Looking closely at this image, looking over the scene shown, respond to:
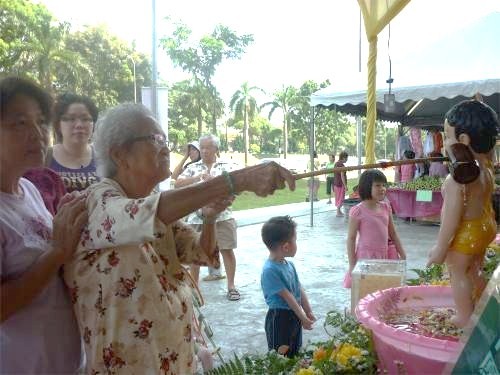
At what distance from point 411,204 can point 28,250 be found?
7.98 metres

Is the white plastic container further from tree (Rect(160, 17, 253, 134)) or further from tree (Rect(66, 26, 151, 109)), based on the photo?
tree (Rect(160, 17, 253, 134))

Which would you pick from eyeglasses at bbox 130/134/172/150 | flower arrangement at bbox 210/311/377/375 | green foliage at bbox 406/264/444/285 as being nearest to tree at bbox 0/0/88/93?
green foliage at bbox 406/264/444/285

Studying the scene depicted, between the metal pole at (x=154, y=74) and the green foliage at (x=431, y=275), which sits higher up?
the metal pole at (x=154, y=74)

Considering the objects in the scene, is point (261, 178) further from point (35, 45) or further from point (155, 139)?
point (35, 45)

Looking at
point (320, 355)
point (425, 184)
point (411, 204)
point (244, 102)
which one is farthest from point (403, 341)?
point (244, 102)

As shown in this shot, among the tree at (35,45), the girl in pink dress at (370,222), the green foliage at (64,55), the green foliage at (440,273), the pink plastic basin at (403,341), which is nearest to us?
the pink plastic basin at (403,341)

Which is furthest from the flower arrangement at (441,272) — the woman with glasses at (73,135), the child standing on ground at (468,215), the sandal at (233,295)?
the woman with glasses at (73,135)

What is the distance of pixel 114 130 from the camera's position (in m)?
1.35

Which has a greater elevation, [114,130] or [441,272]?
[114,130]

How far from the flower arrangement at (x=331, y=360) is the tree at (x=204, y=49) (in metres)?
29.2

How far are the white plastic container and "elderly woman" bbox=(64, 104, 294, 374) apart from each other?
1.46 m

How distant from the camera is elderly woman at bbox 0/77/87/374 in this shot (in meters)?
1.21

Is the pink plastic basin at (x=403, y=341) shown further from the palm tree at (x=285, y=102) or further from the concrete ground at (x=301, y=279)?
the palm tree at (x=285, y=102)

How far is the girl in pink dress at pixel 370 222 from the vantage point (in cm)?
337
